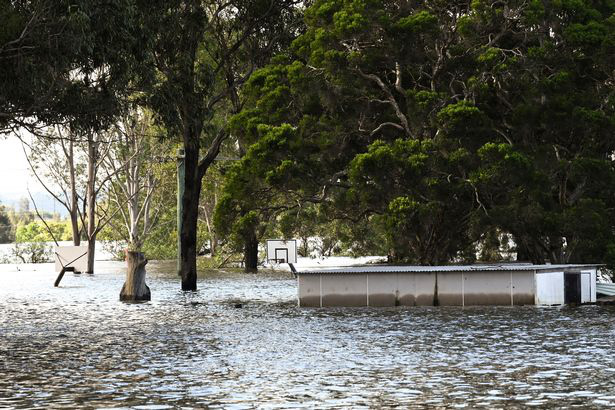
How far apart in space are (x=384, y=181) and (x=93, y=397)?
26204 millimetres

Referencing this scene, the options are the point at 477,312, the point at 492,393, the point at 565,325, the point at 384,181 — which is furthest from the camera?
the point at 384,181

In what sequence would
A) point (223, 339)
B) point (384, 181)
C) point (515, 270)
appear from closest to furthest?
1. point (223, 339)
2. point (515, 270)
3. point (384, 181)

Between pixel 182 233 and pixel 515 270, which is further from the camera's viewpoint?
pixel 182 233

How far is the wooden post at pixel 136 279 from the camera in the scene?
111ft

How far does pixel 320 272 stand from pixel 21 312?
306 inches

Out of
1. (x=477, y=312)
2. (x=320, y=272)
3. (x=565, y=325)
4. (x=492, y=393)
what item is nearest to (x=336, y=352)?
(x=492, y=393)

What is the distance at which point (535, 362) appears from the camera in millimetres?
16281

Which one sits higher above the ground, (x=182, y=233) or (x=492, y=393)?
(x=182, y=233)

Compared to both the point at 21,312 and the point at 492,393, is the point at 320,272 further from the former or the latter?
the point at 492,393

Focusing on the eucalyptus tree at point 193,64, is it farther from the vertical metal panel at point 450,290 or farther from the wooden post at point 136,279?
the vertical metal panel at point 450,290

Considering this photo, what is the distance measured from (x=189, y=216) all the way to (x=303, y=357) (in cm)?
2299

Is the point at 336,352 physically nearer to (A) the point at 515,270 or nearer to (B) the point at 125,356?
(B) the point at 125,356

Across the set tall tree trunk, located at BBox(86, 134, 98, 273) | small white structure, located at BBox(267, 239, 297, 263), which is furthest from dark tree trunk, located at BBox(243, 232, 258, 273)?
tall tree trunk, located at BBox(86, 134, 98, 273)

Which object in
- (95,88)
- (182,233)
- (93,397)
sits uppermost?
(95,88)
